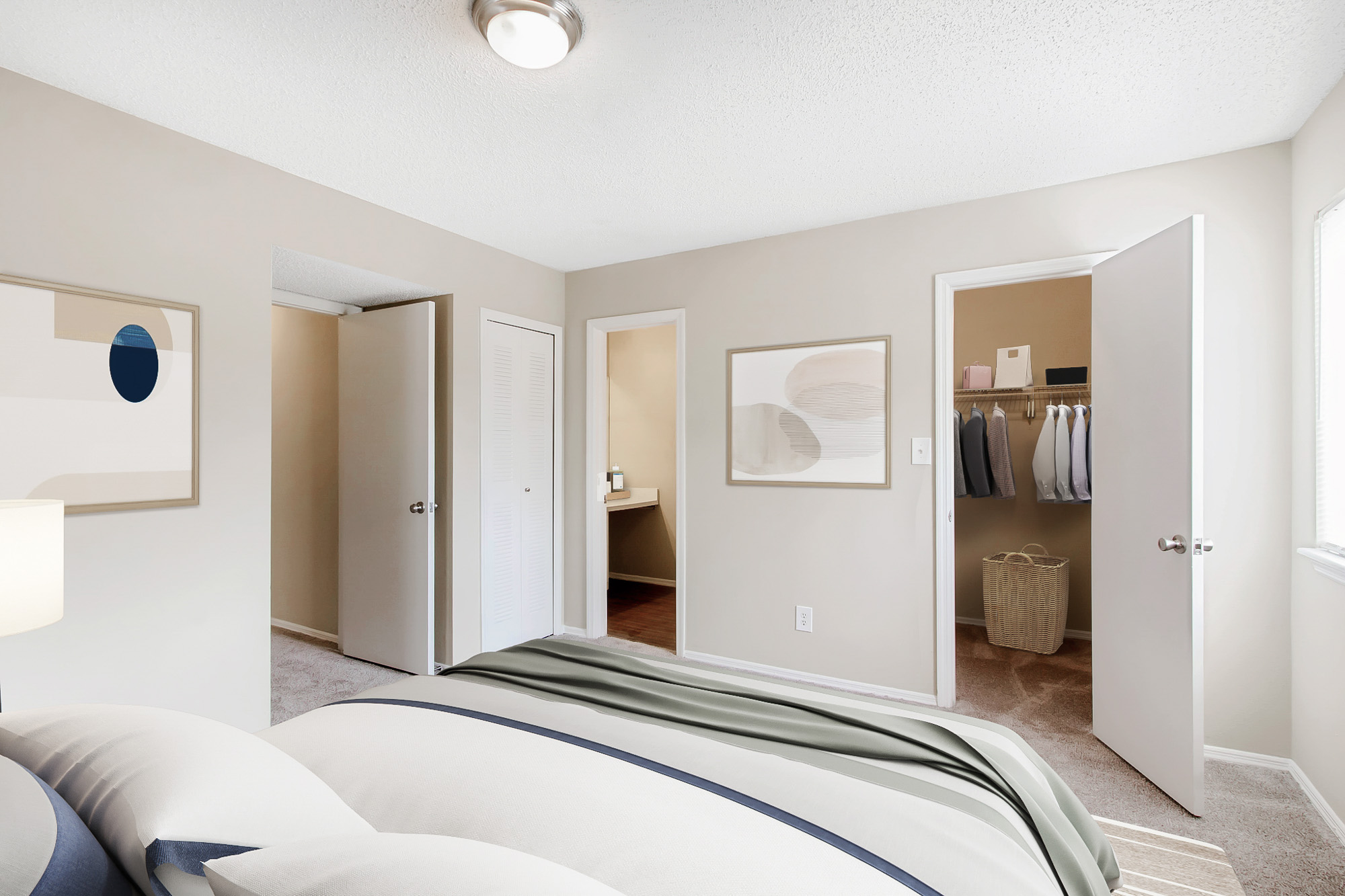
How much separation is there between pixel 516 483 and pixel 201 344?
1.83m

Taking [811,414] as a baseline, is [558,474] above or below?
below

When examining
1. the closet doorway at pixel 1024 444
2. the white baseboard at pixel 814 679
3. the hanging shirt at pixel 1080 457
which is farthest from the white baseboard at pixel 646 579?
the hanging shirt at pixel 1080 457

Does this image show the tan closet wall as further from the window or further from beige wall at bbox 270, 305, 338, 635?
beige wall at bbox 270, 305, 338, 635

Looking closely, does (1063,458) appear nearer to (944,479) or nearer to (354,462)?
(944,479)

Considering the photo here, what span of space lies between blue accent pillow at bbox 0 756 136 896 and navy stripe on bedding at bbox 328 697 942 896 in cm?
75

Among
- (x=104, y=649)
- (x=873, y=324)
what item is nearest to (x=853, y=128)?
(x=873, y=324)

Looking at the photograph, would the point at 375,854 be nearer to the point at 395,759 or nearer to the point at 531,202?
the point at 395,759

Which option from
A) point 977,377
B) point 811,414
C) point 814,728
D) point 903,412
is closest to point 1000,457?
point 977,377

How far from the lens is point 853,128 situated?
2.36 m

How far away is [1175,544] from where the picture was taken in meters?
2.22

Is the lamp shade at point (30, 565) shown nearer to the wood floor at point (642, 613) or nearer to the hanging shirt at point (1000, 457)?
the wood floor at point (642, 613)

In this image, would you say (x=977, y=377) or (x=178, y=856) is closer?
(x=178, y=856)

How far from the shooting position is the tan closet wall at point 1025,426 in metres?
4.30

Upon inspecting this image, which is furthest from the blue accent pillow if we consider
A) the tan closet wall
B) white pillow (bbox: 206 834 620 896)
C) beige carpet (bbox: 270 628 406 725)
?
the tan closet wall
